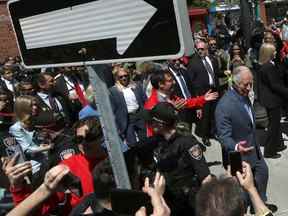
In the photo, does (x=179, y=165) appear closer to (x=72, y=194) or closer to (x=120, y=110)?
(x=72, y=194)

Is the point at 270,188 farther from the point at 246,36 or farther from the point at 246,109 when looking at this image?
the point at 246,36

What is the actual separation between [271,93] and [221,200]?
5.55 meters

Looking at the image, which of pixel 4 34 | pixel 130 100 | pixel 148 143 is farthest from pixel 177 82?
pixel 4 34

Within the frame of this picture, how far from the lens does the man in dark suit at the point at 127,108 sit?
6316 mm

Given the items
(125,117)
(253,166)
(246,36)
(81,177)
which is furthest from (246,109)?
(246,36)

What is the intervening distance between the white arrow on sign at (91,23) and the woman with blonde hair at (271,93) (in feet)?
17.1

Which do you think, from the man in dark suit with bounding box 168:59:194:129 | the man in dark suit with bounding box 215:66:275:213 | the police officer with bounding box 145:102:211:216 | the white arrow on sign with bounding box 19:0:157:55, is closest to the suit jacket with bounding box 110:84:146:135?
the man in dark suit with bounding box 215:66:275:213

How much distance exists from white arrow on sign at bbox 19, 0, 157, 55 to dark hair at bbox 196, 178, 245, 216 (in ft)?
2.39

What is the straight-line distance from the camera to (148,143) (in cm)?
384

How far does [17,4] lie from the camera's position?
2.81 metres

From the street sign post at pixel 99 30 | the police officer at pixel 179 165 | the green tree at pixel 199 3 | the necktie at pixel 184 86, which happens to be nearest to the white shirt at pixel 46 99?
the necktie at pixel 184 86

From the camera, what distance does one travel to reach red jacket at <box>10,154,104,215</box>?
9.66ft

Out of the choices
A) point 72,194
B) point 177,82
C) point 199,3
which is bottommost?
point 199,3

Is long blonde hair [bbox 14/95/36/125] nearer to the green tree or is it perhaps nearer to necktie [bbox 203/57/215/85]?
necktie [bbox 203/57/215/85]
